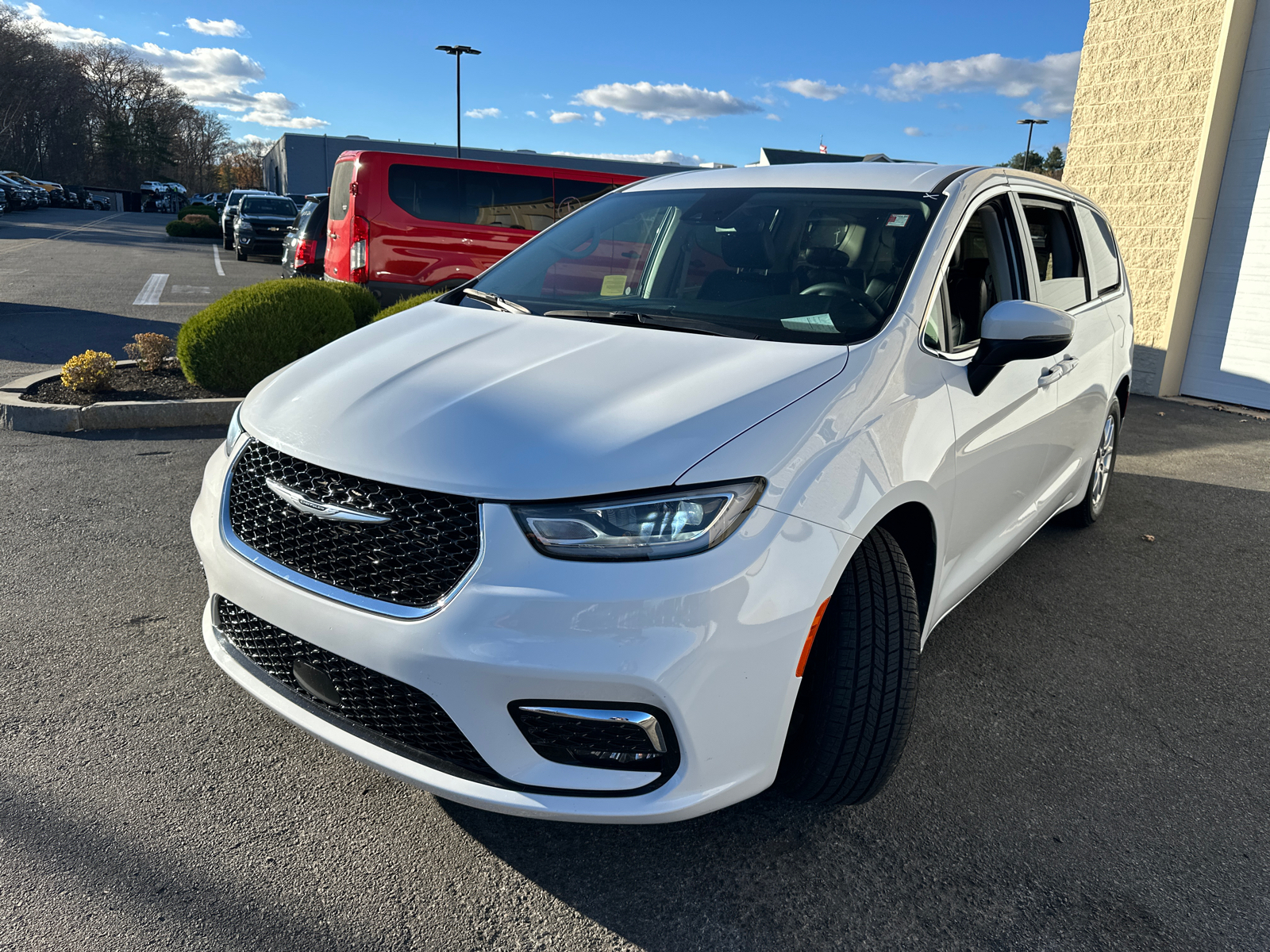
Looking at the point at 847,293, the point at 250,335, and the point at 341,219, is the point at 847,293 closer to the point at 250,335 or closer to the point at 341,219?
the point at 250,335

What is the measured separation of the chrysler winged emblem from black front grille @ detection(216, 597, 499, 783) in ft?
1.01

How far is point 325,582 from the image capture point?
203 centimetres

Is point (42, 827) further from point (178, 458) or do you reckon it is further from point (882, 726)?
point (178, 458)

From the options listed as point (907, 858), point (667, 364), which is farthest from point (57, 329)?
point (907, 858)

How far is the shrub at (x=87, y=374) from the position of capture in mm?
6398

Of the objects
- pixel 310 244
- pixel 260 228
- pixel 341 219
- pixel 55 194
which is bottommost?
pixel 310 244

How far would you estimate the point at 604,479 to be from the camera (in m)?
1.85

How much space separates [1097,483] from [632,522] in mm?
3873

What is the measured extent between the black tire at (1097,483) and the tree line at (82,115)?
3560 inches

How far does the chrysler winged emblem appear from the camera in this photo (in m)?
1.93

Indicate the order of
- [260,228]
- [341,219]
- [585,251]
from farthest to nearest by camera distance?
1. [260,228]
2. [341,219]
3. [585,251]

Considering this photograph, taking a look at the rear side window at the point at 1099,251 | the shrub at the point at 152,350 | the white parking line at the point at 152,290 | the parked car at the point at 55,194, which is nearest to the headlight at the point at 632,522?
the rear side window at the point at 1099,251

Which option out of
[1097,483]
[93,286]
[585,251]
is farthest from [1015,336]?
[93,286]

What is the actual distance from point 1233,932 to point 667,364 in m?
1.87
